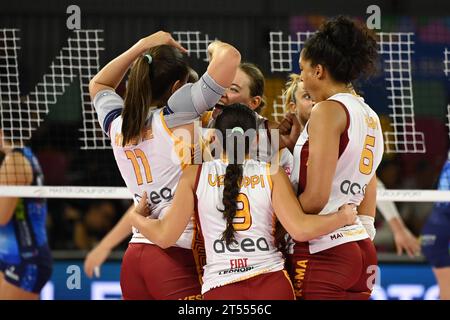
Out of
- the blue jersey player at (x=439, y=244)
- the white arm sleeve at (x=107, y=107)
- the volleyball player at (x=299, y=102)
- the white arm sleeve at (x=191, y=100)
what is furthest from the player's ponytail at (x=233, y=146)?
the blue jersey player at (x=439, y=244)

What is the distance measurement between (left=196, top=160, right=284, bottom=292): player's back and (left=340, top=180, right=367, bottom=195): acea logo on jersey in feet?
1.08

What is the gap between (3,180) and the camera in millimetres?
6641

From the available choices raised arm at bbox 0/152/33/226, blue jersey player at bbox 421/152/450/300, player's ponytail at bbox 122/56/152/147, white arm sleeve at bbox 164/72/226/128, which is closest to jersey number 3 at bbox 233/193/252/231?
white arm sleeve at bbox 164/72/226/128

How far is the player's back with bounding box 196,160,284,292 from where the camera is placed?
3438 millimetres

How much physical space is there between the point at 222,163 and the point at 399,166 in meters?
5.58

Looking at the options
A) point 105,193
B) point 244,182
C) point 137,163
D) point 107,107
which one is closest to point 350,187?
point 244,182

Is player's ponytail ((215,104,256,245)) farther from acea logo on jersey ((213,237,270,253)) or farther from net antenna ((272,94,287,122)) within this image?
net antenna ((272,94,287,122))

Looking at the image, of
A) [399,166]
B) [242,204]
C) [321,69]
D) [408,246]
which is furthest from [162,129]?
[399,166]

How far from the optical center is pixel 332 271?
11.4ft

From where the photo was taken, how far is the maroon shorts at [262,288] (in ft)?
11.2

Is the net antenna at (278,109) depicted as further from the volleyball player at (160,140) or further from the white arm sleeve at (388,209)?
the volleyball player at (160,140)

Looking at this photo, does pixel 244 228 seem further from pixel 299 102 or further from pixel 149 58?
pixel 299 102
